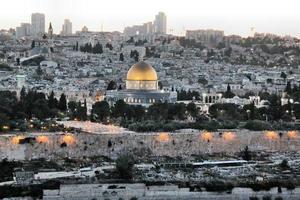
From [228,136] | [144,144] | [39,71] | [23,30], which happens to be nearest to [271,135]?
[228,136]

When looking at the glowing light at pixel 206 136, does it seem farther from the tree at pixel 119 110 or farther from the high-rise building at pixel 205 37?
the high-rise building at pixel 205 37

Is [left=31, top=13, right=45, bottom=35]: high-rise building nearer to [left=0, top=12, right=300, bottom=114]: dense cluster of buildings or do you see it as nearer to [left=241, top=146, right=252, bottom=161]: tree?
[left=0, top=12, right=300, bottom=114]: dense cluster of buildings

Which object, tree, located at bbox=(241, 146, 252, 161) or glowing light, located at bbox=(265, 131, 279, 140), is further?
glowing light, located at bbox=(265, 131, 279, 140)

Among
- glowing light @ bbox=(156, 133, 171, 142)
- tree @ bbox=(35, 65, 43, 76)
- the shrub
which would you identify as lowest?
glowing light @ bbox=(156, 133, 171, 142)

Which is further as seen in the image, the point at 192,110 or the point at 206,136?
the point at 192,110

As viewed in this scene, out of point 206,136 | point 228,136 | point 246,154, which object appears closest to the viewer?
point 246,154

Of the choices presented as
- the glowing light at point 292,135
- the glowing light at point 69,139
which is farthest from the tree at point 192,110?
the glowing light at point 69,139

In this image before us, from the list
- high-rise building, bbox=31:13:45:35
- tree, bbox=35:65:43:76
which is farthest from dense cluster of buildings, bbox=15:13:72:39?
tree, bbox=35:65:43:76

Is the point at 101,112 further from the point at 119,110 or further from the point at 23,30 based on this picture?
the point at 23,30

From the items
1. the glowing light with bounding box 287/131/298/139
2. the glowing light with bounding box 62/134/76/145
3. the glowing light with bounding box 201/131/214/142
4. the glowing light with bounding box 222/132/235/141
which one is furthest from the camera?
the glowing light with bounding box 287/131/298/139

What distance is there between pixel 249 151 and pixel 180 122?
3.87m

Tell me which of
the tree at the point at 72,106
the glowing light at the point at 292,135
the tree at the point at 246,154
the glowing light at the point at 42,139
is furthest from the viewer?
the tree at the point at 72,106

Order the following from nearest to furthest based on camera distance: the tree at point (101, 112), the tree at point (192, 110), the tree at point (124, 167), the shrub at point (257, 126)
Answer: the tree at point (124, 167) → the shrub at point (257, 126) → the tree at point (101, 112) → the tree at point (192, 110)

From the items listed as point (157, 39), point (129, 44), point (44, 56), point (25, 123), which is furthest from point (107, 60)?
point (25, 123)
